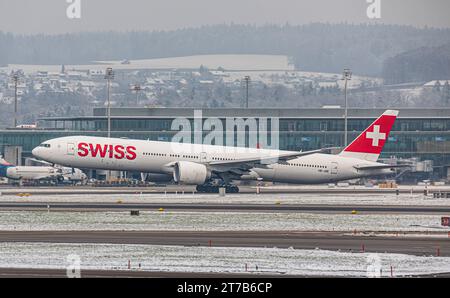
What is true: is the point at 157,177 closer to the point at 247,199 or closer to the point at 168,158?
the point at 168,158

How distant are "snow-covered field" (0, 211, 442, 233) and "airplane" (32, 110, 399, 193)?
91.2 ft

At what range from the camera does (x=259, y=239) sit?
172ft

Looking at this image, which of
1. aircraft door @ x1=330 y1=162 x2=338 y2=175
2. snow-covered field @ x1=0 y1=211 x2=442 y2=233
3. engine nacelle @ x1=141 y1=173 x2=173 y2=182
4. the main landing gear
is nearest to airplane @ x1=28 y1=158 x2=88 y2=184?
engine nacelle @ x1=141 y1=173 x2=173 y2=182

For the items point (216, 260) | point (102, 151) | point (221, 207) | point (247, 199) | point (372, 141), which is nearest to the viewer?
point (216, 260)

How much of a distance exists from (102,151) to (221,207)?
2324 centimetres

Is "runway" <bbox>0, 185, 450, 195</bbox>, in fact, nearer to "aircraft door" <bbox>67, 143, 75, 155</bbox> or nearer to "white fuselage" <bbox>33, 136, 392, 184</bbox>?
"white fuselage" <bbox>33, 136, 392, 184</bbox>

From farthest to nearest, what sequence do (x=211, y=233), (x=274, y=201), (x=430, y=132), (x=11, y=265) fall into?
(x=430, y=132) < (x=274, y=201) < (x=211, y=233) < (x=11, y=265)

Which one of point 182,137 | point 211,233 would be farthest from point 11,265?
point 182,137

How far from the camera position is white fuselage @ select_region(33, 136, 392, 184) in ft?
321

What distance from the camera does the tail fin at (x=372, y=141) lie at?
105m

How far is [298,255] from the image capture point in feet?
148

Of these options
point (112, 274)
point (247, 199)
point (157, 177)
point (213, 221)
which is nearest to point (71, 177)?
point (157, 177)

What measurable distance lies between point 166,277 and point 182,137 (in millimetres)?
125446

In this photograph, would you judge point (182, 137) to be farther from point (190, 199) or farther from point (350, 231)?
point (350, 231)
